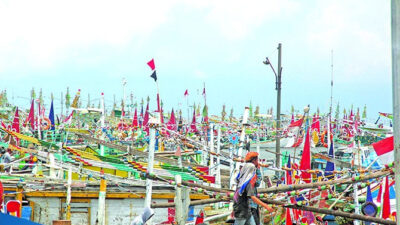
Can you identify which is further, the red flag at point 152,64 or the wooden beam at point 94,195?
the wooden beam at point 94,195

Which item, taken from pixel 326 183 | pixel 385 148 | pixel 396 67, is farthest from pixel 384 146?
pixel 396 67

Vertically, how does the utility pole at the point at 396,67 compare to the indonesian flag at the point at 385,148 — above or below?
above

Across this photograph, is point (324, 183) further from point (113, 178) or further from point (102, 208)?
point (113, 178)

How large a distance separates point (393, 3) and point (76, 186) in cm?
1248

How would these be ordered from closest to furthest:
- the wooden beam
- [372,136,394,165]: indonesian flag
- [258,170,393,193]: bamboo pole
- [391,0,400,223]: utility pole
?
[391,0,400,223]: utility pole
[258,170,393,193]: bamboo pole
[372,136,394,165]: indonesian flag
the wooden beam

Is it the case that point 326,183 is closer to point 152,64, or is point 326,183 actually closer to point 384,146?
point 384,146

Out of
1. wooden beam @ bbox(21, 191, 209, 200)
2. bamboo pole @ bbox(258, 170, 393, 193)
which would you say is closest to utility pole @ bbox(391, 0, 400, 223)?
bamboo pole @ bbox(258, 170, 393, 193)

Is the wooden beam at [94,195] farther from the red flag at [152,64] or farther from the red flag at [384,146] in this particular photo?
the red flag at [384,146]

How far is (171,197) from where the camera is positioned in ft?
54.6

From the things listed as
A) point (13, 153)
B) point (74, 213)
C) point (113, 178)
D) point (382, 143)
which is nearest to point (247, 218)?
point (382, 143)

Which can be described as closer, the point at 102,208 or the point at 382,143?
the point at 382,143

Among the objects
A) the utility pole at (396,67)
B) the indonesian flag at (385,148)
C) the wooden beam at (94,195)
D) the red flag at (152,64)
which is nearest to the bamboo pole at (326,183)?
the indonesian flag at (385,148)

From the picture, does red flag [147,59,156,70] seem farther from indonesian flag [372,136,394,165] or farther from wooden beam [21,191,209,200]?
indonesian flag [372,136,394,165]

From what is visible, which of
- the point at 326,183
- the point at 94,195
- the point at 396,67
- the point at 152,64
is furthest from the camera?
the point at 94,195
